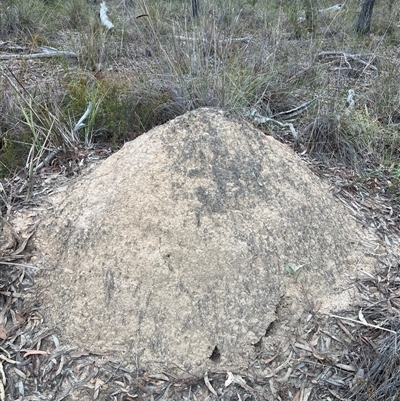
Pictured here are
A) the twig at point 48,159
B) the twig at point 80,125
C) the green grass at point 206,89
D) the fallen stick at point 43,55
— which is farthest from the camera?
the fallen stick at point 43,55

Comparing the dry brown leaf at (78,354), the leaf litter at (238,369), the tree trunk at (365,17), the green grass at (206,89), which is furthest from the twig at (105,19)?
the dry brown leaf at (78,354)

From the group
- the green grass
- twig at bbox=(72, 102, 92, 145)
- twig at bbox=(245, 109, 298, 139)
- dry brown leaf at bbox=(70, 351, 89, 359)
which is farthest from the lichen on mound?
twig at bbox=(245, 109, 298, 139)

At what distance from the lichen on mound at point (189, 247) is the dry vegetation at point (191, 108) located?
0.14m

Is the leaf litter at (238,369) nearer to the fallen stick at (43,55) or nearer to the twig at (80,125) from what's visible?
the twig at (80,125)

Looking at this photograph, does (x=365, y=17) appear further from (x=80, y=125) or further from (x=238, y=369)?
(x=238, y=369)

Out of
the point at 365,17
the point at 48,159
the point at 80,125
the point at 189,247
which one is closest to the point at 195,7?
the point at 365,17

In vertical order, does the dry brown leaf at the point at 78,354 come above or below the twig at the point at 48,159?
below

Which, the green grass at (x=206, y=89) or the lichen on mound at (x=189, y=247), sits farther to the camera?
the green grass at (x=206, y=89)

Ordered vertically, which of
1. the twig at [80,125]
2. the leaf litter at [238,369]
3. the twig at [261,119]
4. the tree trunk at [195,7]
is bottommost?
the leaf litter at [238,369]

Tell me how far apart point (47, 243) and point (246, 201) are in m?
0.93

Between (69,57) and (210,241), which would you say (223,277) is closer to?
(210,241)

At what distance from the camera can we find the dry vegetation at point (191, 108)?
1812 mm

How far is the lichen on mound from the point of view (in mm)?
1901

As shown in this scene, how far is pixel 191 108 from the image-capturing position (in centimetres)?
343
